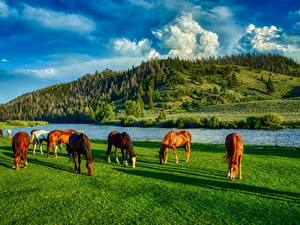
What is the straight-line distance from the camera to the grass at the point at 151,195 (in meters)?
11.4

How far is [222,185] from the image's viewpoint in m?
15.7

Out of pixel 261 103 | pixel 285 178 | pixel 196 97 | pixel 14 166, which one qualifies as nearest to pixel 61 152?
pixel 14 166

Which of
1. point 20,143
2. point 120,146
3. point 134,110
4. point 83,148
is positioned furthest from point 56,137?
point 134,110

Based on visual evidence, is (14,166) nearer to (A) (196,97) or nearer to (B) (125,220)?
(B) (125,220)

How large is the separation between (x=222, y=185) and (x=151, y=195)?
3748 mm

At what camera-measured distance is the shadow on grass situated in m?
13.9

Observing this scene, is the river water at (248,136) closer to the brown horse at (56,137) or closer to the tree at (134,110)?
the brown horse at (56,137)

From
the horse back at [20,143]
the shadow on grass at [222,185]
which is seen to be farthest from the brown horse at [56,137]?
the shadow on grass at [222,185]

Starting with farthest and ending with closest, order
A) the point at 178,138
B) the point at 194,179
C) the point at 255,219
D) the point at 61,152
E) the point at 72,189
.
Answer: the point at 61,152
the point at 178,138
the point at 194,179
the point at 72,189
the point at 255,219

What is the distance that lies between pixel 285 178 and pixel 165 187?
6.55 metres

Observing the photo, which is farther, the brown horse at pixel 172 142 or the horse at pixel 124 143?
the brown horse at pixel 172 142

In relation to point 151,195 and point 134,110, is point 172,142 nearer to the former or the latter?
point 151,195

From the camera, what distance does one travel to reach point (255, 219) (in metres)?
11.1

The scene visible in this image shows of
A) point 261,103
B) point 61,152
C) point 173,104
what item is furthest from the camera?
point 173,104
